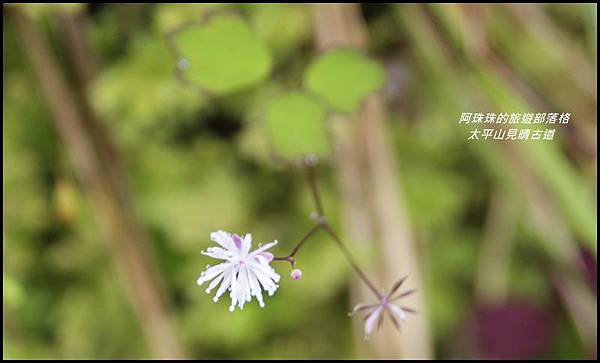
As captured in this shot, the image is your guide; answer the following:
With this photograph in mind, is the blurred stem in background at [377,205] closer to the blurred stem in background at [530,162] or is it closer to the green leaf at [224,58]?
the blurred stem in background at [530,162]

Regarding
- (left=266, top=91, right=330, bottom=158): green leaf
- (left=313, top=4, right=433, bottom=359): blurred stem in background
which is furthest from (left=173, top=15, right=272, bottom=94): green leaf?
Answer: (left=313, top=4, right=433, bottom=359): blurred stem in background

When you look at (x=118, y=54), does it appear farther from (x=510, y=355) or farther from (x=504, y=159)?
(x=510, y=355)

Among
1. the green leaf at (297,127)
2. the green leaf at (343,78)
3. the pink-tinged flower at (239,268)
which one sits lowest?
the pink-tinged flower at (239,268)

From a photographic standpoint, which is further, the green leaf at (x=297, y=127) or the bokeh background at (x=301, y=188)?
the bokeh background at (x=301, y=188)

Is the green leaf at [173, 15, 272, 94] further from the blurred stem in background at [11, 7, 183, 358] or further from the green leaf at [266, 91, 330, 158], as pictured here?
the blurred stem in background at [11, 7, 183, 358]

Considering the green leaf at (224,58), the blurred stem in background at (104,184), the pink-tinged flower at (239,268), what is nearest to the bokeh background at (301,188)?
the blurred stem in background at (104,184)

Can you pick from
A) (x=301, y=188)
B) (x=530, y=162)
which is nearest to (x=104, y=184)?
(x=301, y=188)

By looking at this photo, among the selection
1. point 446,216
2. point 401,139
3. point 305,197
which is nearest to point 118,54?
point 305,197
